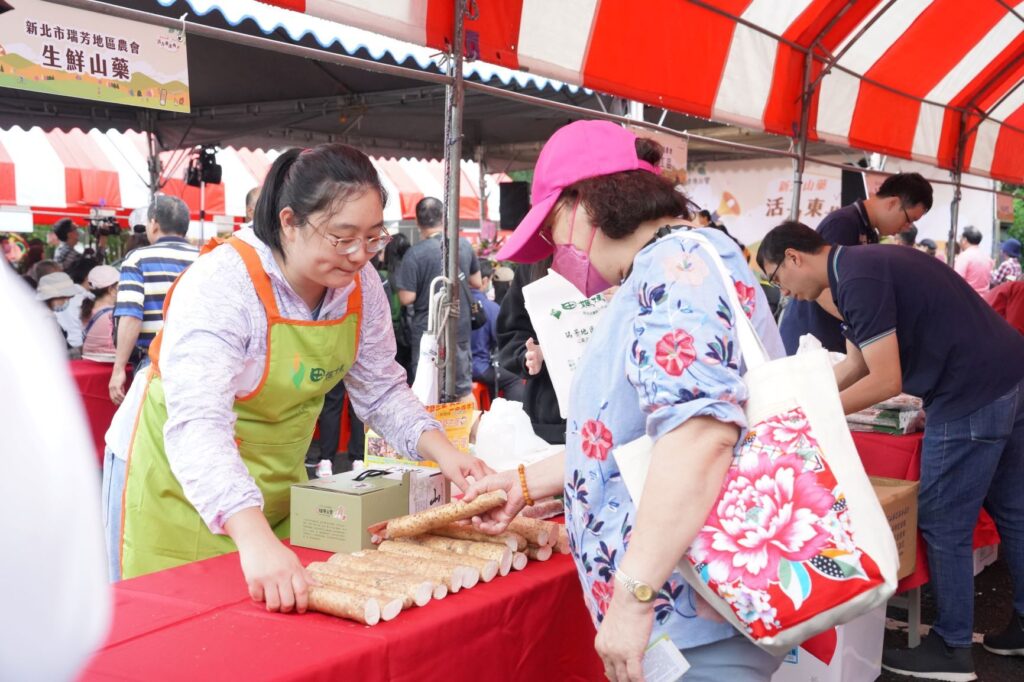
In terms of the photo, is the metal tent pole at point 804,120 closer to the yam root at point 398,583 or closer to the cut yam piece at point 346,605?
the yam root at point 398,583

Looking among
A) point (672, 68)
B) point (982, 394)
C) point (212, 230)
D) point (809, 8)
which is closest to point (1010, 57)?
point (809, 8)

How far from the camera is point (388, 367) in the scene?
214 centimetres

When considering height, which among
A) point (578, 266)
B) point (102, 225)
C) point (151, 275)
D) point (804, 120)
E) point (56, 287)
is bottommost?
point (56, 287)

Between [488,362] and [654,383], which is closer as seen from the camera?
[654,383]

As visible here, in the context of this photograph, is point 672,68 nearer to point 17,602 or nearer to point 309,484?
point 309,484

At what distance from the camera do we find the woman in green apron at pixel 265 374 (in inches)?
61.5

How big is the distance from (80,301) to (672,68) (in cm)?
448

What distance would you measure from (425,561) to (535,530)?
28 cm

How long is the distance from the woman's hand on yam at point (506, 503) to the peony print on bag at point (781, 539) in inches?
26.2

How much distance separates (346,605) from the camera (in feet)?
4.75

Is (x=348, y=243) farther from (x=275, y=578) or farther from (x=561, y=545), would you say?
(x=561, y=545)

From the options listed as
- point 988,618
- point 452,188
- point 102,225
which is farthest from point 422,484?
point 102,225

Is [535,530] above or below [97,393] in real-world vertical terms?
above

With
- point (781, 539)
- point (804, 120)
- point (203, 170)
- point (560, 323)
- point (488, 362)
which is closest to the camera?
point (781, 539)
